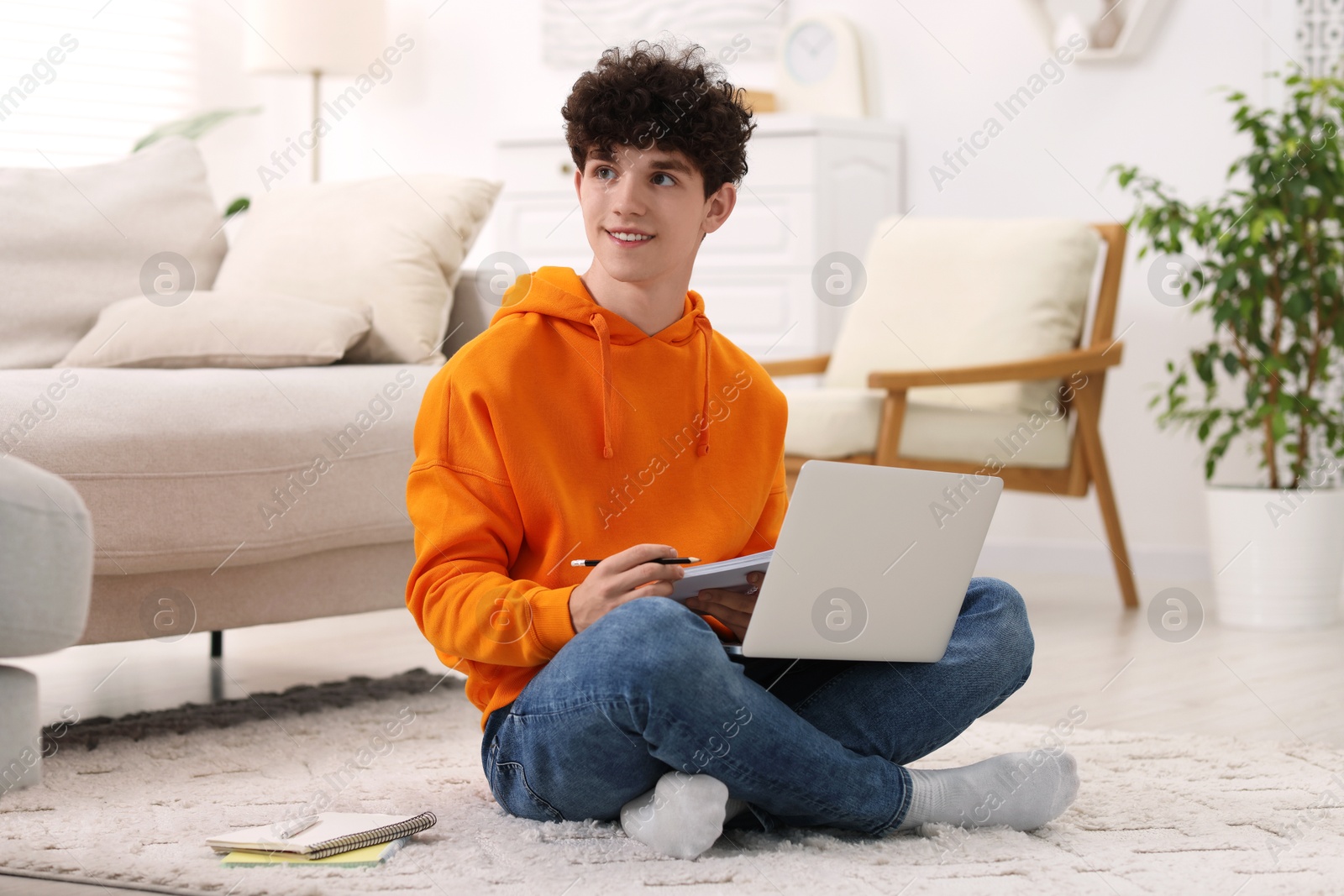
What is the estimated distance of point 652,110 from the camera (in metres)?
1.42

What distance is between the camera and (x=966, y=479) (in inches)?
52.3

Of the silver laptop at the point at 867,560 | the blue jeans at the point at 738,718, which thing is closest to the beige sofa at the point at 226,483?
the blue jeans at the point at 738,718

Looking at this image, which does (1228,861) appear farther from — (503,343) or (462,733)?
(462,733)

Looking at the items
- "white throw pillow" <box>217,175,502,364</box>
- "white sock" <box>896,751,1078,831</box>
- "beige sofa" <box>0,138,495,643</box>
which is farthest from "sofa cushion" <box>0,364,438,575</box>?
"white sock" <box>896,751,1078,831</box>

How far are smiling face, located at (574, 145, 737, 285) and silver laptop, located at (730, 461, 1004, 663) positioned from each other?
32 centimetres

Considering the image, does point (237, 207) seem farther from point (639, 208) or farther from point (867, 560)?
point (867, 560)

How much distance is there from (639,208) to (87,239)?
1.39 metres

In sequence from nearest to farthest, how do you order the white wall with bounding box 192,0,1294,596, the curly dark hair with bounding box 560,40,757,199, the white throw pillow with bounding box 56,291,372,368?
the curly dark hair with bounding box 560,40,757,199, the white throw pillow with bounding box 56,291,372,368, the white wall with bounding box 192,0,1294,596

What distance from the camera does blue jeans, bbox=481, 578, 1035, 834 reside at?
128 centimetres

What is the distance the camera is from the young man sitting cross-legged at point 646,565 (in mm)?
1310

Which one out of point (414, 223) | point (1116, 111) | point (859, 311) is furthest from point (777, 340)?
point (414, 223)

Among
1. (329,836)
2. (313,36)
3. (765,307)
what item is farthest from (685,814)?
(313,36)

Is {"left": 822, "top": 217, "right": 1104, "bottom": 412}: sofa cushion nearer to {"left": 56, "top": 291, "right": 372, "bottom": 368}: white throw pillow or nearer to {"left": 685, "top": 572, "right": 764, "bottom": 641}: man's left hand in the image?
{"left": 56, "top": 291, "right": 372, "bottom": 368}: white throw pillow

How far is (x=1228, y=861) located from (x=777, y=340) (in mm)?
2398
